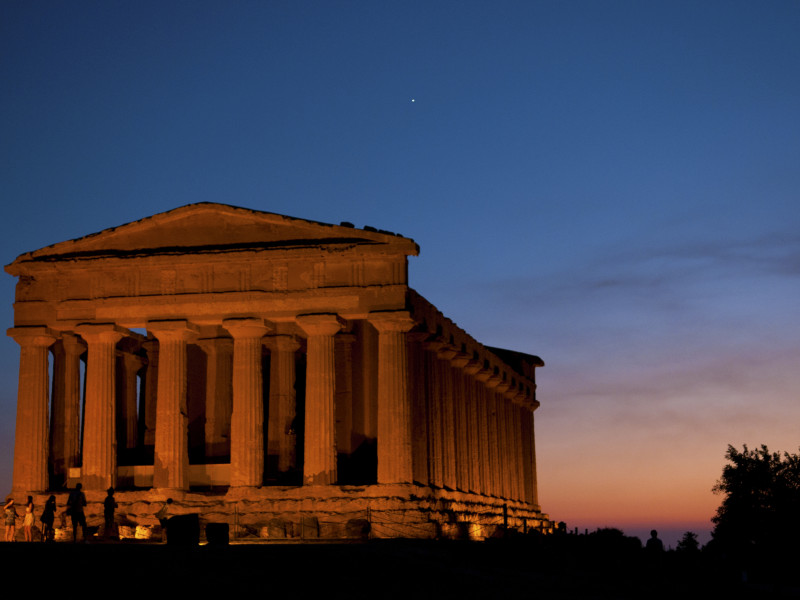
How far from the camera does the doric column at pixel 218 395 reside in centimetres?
5906

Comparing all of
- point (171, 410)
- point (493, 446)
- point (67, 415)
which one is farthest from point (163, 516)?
point (493, 446)

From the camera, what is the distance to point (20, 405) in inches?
2162

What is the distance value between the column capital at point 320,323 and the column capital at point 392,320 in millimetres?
1437

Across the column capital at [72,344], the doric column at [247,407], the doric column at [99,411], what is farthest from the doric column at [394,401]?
the column capital at [72,344]

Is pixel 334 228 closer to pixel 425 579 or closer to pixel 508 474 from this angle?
pixel 425 579

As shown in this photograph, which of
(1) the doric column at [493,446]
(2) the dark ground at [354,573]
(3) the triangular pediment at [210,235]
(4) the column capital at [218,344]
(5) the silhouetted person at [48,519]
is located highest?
(3) the triangular pediment at [210,235]

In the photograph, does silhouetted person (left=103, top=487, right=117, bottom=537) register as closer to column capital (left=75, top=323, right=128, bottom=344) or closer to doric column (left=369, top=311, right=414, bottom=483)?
column capital (left=75, top=323, right=128, bottom=344)

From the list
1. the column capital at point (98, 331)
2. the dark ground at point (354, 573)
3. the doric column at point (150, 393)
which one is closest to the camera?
the dark ground at point (354, 573)

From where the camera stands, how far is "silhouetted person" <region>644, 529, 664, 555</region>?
137 ft

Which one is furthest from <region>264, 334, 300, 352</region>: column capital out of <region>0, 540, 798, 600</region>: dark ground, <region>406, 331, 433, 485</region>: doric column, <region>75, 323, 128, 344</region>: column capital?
<region>0, 540, 798, 600</region>: dark ground

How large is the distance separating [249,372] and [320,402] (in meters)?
3.38

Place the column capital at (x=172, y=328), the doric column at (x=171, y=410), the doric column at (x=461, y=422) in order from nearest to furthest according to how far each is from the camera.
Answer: the doric column at (x=171, y=410), the column capital at (x=172, y=328), the doric column at (x=461, y=422)

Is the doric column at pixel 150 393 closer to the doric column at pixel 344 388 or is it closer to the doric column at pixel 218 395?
the doric column at pixel 218 395

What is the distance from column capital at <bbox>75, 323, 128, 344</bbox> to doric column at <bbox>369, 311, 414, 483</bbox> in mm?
11339
